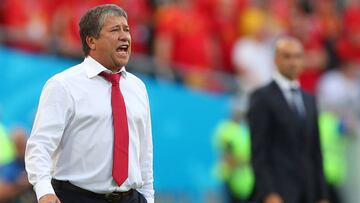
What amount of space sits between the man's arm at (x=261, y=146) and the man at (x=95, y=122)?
2.17m

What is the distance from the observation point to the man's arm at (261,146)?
849cm

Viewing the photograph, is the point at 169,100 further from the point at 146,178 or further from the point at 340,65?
the point at 146,178

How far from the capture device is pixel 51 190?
19.3ft

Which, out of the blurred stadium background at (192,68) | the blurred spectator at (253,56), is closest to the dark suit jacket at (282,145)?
the blurred stadium background at (192,68)

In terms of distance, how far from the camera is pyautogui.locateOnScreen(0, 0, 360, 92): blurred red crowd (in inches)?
508

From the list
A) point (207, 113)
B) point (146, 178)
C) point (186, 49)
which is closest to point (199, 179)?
point (207, 113)

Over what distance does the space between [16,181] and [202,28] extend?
5.27 meters

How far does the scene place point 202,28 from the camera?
14.8m

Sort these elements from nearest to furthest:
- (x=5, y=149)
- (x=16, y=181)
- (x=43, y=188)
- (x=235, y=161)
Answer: (x=43, y=188) → (x=16, y=181) → (x=5, y=149) → (x=235, y=161)

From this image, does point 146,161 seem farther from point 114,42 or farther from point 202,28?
point 202,28

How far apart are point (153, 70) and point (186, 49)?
102 cm

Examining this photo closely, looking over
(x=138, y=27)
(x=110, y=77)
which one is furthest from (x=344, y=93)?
(x=110, y=77)

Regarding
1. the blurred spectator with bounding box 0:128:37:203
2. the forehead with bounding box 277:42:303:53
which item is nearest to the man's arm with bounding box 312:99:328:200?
the forehead with bounding box 277:42:303:53

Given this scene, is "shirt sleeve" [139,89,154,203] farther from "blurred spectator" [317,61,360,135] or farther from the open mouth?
"blurred spectator" [317,61,360,135]
